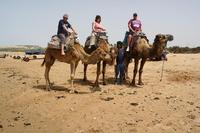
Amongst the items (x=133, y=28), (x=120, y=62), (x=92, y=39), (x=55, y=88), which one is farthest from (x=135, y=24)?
(x=55, y=88)

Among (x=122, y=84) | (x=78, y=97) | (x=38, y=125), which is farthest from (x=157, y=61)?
(x=38, y=125)

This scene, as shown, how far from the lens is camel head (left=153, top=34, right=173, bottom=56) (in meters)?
16.3

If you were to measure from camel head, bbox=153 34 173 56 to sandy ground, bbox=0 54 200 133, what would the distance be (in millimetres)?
1466

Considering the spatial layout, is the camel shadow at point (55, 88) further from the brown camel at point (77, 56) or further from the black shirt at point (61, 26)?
the black shirt at point (61, 26)

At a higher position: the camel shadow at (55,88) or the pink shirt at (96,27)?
the pink shirt at (96,27)

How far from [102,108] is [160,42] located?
16.5ft

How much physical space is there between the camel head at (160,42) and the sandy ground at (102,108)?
1.47 m

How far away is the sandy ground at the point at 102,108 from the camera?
11.0 meters

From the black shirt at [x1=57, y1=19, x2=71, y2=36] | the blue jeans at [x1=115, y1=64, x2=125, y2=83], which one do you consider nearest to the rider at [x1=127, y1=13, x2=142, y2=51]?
the blue jeans at [x1=115, y1=64, x2=125, y2=83]

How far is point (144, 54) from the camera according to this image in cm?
1695

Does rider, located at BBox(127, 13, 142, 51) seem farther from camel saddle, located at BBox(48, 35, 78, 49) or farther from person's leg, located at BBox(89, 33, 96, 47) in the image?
camel saddle, located at BBox(48, 35, 78, 49)

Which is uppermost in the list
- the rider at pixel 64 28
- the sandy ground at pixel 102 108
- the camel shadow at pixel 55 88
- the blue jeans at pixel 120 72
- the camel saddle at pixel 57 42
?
the rider at pixel 64 28

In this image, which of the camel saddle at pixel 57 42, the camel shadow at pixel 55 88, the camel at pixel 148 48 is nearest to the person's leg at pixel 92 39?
the camel saddle at pixel 57 42

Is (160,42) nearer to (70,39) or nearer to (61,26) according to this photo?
(70,39)
